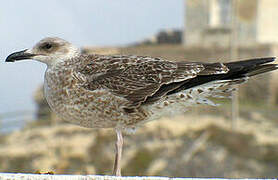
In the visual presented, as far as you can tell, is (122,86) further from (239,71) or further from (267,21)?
(267,21)

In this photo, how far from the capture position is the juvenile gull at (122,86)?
11.5ft

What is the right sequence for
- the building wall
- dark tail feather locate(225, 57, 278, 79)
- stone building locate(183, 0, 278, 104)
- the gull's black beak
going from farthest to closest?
1. the building wall
2. stone building locate(183, 0, 278, 104)
3. the gull's black beak
4. dark tail feather locate(225, 57, 278, 79)

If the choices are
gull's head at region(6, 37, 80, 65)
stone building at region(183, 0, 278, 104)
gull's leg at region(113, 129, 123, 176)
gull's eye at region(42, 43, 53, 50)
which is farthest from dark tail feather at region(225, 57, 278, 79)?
stone building at region(183, 0, 278, 104)

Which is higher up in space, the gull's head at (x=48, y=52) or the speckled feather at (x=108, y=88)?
the gull's head at (x=48, y=52)

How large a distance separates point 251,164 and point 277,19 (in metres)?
9.28

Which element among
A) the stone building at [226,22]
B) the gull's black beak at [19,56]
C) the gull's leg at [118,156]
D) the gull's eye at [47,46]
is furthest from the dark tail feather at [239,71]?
the stone building at [226,22]

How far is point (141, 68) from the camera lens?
12.1 feet

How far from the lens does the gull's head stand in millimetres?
3594

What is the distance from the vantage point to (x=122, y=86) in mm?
3576

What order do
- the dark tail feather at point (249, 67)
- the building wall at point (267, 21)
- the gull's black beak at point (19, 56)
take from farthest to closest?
the building wall at point (267, 21), the gull's black beak at point (19, 56), the dark tail feather at point (249, 67)

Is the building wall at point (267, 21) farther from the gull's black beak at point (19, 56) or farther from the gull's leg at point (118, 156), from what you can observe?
the gull's black beak at point (19, 56)

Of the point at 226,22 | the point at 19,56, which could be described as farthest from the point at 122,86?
the point at 226,22

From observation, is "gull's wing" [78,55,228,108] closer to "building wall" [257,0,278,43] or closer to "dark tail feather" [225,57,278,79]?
"dark tail feather" [225,57,278,79]

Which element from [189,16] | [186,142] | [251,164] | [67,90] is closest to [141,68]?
[67,90]
